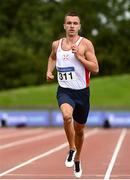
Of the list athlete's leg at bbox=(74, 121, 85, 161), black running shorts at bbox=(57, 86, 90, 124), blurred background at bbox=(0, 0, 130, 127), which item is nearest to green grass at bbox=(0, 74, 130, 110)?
blurred background at bbox=(0, 0, 130, 127)

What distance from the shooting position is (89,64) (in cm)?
1013

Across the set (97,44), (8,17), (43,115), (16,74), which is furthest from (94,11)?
(43,115)

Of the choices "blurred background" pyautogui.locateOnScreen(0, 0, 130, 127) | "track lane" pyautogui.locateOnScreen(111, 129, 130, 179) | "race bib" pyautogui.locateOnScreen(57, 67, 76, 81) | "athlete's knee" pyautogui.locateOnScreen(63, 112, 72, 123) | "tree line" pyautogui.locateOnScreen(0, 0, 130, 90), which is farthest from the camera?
"tree line" pyautogui.locateOnScreen(0, 0, 130, 90)

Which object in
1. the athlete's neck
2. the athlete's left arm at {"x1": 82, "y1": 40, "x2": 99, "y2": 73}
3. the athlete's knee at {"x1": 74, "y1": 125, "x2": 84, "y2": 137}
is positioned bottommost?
the athlete's knee at {"x1": 74, "y1": 125, "x2": 84, "y2": 137}

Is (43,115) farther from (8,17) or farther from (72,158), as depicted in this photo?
(8,17)

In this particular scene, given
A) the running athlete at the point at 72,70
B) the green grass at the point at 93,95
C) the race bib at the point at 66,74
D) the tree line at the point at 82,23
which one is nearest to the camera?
the running athlete at the point at 72,70

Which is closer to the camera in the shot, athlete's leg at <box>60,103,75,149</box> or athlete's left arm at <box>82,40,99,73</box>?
athlete's leg at <box>60,103,75,149</box>

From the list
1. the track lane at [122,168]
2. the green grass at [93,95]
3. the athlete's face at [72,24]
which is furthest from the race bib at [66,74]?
the green grass at [93,95]

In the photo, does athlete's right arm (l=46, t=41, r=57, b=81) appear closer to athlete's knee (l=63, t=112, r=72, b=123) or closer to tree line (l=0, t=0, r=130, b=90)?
athlete's knee (l=63, t=112, r=72, b=123)

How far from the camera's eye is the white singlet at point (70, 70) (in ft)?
33.4

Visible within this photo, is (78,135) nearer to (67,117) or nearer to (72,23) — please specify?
(67,117)

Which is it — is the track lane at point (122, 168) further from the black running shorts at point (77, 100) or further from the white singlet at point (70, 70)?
the white singlet at point (70, 70)

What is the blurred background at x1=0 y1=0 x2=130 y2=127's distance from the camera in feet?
181

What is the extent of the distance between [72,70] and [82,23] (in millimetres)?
70591
